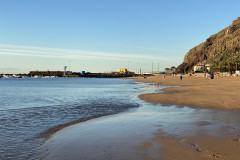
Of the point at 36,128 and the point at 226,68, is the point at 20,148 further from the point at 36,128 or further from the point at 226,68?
the point at 226,68

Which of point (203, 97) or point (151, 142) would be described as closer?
point (151, 142)

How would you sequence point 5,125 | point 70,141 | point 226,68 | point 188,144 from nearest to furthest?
1. point 188,144
2. point 70,141
3. point 5,125
4. point 226,68

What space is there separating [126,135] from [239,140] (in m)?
4.05

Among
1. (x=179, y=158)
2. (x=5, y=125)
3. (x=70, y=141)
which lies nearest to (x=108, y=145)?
(x=70, y=141)

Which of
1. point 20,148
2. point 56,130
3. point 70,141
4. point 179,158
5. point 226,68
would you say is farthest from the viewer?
point 226,68

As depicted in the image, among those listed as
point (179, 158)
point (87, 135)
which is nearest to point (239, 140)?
point (179, 158)

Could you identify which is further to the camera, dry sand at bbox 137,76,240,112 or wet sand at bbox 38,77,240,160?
dry sand at bbox 137,76,240,112

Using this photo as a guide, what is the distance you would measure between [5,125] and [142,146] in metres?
8.39

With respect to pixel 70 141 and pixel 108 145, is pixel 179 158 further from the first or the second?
pixel 70 141

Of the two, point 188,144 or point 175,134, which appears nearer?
point 188,144

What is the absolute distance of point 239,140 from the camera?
7.17 m

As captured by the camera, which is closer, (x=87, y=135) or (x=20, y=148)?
(x=20, y=148)

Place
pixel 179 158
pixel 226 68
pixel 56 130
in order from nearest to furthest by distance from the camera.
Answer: pixel 179 158, pixel 56 130, pixel 226 68

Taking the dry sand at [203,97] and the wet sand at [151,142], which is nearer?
the wet sand at [151,142]
